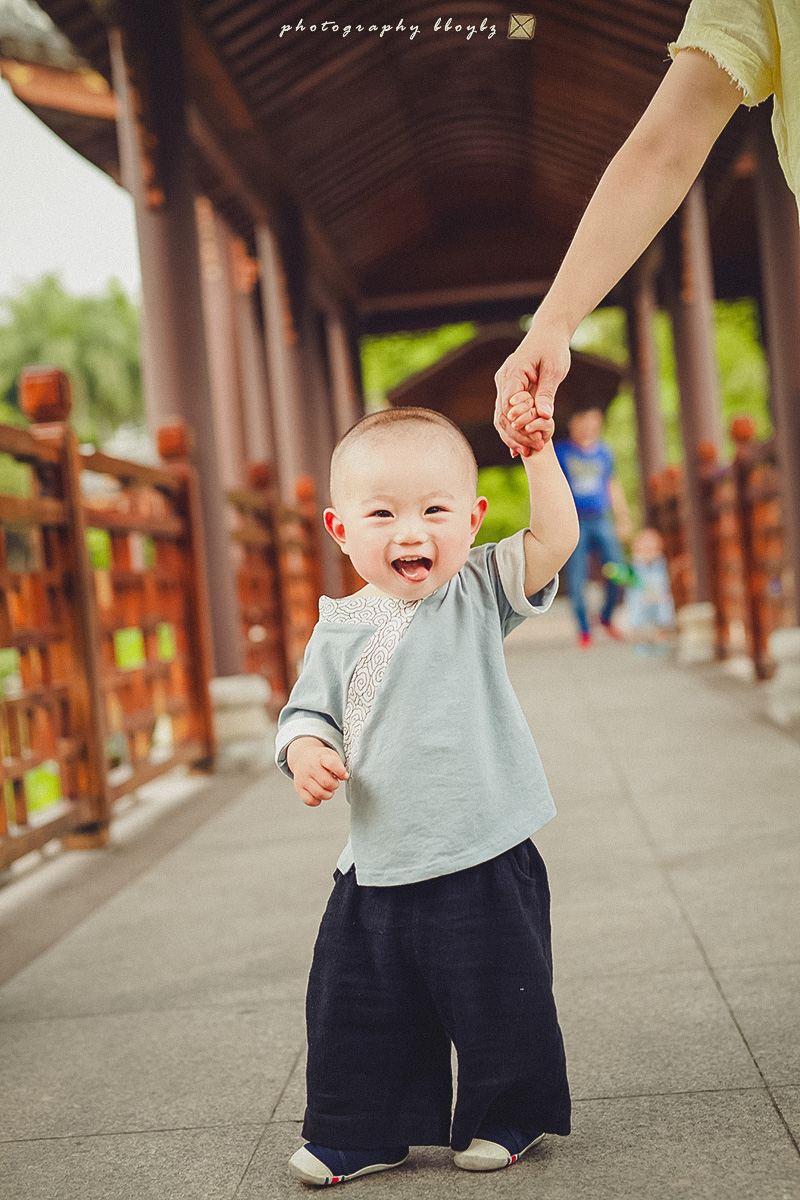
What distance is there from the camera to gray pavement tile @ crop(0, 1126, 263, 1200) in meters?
1.70

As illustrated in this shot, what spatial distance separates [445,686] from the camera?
66.5 inches

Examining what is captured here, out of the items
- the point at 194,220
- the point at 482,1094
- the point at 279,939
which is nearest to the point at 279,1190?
the point at 482,1094

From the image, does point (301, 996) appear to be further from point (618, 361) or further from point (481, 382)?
point (618, 361)

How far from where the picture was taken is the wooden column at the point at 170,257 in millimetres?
5859

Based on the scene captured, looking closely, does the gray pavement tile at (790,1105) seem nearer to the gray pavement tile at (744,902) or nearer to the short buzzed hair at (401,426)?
the gray pavement tile at (744,902)

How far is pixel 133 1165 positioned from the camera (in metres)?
1.79

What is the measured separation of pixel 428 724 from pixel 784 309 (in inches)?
220

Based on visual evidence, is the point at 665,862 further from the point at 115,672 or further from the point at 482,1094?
the point at 115,672

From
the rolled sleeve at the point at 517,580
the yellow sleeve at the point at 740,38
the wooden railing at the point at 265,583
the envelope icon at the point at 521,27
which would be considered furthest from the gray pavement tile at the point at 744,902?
the wooden railing at the point at 265,583

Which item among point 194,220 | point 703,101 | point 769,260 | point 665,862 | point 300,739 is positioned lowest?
point 665,862

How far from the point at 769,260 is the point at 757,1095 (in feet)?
18.1

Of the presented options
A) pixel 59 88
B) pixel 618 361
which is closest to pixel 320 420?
pixel 59 88

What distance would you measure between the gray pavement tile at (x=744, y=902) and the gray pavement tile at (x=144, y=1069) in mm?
967

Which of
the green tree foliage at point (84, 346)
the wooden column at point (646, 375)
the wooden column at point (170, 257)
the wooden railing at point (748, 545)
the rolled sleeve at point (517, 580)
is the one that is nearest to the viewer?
the rolled sleeve at point (517, 580)
